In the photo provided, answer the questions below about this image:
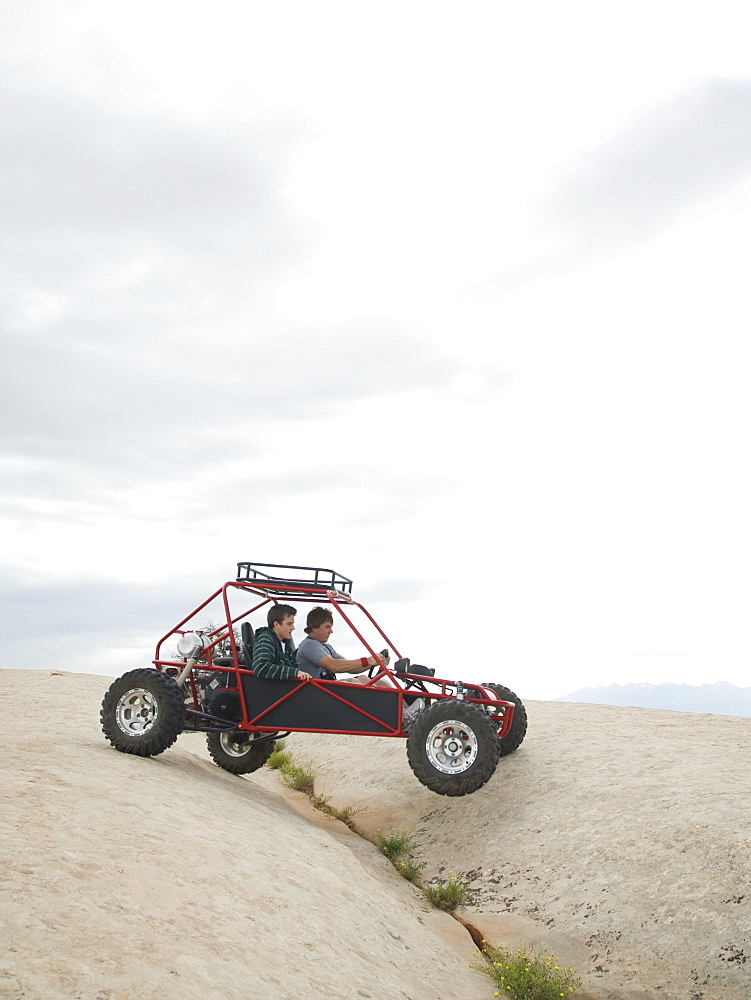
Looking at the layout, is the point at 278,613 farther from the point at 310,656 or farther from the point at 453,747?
the point at 453,747

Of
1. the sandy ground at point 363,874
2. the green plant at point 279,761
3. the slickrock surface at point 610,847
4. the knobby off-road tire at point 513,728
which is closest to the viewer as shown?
the sandy ground at point 363,874

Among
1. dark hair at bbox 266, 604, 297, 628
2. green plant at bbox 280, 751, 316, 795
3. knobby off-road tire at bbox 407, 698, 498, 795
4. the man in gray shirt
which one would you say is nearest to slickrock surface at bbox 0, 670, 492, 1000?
knobby off-road tire at bbox 407, 698, 498, 795

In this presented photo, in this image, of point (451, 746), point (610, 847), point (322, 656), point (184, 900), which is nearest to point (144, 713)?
point (322, 656)

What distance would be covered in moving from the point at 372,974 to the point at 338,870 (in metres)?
2.05

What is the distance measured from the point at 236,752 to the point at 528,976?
5.84 m

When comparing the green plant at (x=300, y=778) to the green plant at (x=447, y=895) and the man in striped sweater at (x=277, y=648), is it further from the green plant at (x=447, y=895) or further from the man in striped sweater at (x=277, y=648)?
the green plant at (x=447, y=895)

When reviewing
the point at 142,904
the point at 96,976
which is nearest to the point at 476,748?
the point at 142,904

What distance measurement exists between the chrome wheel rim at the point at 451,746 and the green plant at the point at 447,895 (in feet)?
3.62

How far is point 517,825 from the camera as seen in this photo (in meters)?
8.65

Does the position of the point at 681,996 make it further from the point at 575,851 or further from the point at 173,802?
the point at 173,802


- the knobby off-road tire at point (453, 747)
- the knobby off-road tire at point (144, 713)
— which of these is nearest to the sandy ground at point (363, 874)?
the knobby off-road tire at point (144, 713)

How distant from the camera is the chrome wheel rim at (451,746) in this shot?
8.39m

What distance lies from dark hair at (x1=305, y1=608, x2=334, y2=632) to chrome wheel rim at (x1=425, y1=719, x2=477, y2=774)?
199 cm

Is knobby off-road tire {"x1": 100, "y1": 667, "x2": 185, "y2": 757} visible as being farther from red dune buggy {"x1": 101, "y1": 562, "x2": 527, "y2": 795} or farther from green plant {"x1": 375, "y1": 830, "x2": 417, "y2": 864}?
green plant {"x1": 375, "y1": 830, "x2": 417, "y2": 864}
